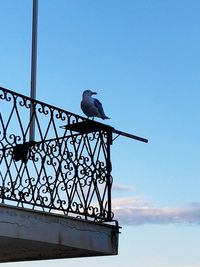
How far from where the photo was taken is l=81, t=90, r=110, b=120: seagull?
10.0m

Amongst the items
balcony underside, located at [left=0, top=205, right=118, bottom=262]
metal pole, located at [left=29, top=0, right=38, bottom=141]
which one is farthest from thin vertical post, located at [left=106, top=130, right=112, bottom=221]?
metal pole, located at [left=29, top=0, right=38, bottom=141]

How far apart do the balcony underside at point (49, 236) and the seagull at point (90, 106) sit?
148 centimetres

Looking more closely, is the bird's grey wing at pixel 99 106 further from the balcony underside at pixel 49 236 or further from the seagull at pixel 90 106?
the balcony underside at pixel 49 236

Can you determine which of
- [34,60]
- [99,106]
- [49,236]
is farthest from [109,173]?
[34,60]

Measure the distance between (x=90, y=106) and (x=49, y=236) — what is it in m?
1.96

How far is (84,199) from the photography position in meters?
9.67

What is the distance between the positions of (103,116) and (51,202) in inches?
61.9

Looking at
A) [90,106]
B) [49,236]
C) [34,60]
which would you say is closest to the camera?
[49,236]

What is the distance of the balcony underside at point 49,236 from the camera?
28.1 feet

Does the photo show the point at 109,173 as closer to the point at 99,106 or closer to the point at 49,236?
the point at 99,106

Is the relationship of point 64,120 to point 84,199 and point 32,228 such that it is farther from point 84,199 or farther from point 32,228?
point 32,228

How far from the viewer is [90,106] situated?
1002 centimetres

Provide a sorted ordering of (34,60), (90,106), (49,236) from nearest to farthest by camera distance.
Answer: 1. (49,236)
2. (90,106)
3. (34,60)

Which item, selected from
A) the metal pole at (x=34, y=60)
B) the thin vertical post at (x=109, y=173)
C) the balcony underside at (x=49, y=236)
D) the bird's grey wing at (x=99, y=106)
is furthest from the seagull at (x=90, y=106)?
the balcony underside at (x=49, y=236)
